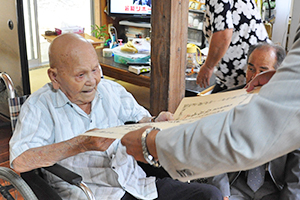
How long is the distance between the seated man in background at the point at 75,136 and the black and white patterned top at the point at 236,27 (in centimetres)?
91

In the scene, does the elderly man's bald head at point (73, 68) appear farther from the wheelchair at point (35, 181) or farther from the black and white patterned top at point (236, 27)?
the black and white patterned top at point (236, 27)

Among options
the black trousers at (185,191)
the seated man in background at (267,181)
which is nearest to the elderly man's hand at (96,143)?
the black trousers at (185,191)

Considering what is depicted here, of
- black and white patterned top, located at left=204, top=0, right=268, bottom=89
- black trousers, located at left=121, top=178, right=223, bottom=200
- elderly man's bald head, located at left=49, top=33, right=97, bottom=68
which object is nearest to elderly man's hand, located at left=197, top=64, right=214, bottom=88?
black and white patterned top, located at left=204, top=0, right=268, bottom=89

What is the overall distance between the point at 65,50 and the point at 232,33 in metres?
1.23

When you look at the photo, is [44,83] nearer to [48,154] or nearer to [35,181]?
[35,181]

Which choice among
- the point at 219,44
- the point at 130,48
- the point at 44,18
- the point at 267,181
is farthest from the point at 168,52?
the point at 44,18

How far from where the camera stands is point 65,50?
1421mm

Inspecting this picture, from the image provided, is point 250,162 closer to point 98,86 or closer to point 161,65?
point 98,86

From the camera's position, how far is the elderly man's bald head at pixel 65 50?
1424mm

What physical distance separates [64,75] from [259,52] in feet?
3.74

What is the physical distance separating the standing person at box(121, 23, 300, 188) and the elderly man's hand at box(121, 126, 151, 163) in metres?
0.12

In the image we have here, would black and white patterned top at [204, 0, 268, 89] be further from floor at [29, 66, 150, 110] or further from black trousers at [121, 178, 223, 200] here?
floor at [29, 66, 150, 110]

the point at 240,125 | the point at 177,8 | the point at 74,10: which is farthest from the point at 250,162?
the point at 74,10

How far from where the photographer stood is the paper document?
1.01 meters
